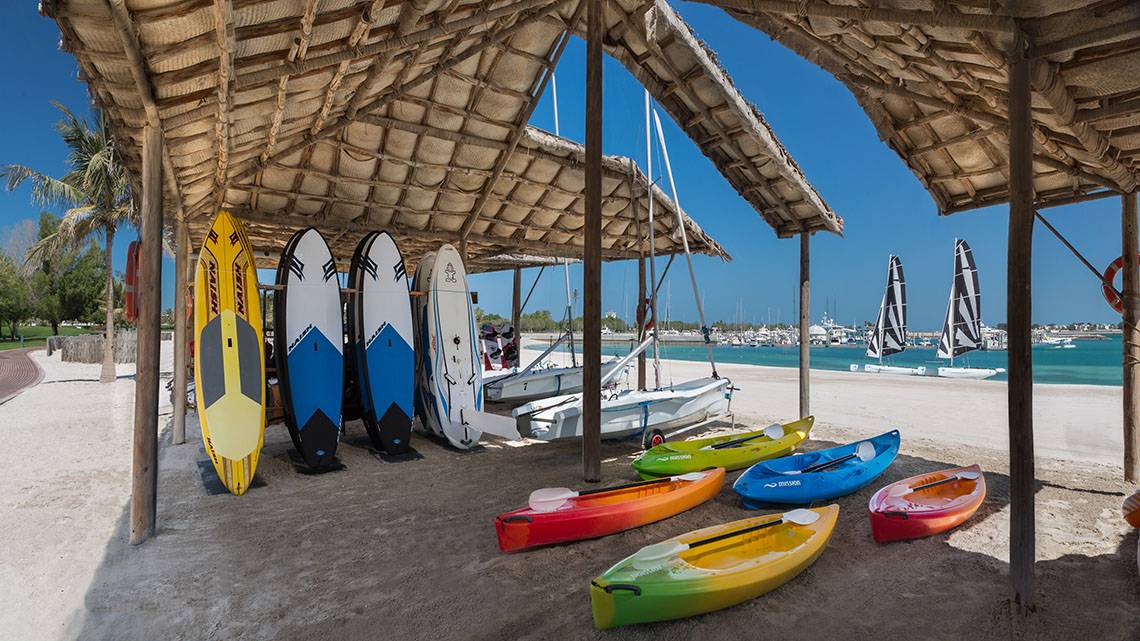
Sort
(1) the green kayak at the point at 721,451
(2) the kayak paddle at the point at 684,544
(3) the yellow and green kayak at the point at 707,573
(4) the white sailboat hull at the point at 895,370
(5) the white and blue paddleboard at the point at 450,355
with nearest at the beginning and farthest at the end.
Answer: (3) the yellow and green kayak at the point at 707,573
(2) the kayak paddle at the point at 684,544
(1) the green kayak at the point at 721,451
(5) the white and blue paddleboard at the point at 450,355
(4) the white sailboat hull at the point at 895,370

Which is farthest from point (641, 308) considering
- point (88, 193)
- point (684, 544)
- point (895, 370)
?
point (895, 370)

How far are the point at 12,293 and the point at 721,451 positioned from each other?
4537 cm

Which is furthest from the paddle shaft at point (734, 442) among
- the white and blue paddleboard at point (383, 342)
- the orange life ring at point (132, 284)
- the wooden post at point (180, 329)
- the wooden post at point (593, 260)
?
the wooden post at point (180, 329)

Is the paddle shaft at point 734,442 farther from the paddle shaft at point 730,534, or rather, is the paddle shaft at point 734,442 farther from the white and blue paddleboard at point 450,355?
the white and blue paddleboard at point 450,355

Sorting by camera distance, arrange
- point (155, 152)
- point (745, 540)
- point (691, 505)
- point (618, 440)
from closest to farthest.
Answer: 1. point (745, 540)
2. point (155, 152)
3. point (691, 505)
4. point (618, 440)

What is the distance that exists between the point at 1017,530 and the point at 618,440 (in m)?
4.70

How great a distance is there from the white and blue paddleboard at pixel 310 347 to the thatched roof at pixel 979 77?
15.5ft

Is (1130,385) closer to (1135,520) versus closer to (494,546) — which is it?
(1135,520)

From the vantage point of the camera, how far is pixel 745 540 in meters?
3.32

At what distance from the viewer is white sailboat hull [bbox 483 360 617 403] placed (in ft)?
33.1

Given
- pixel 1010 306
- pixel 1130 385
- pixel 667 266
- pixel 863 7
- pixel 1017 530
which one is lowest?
pixel 1017 530

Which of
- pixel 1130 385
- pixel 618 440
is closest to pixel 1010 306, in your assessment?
pixel 1130 385

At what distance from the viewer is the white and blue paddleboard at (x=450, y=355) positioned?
6.83 metres

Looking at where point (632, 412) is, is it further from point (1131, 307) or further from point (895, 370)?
point (895, 370)
